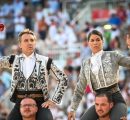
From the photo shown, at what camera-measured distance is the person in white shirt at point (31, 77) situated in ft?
28.0

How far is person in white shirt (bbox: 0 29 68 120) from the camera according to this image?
28.0 feet

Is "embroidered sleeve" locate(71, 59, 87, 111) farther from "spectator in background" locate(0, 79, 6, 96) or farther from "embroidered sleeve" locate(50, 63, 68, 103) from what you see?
"spectator in background" locate(0, 79, 6, 96)

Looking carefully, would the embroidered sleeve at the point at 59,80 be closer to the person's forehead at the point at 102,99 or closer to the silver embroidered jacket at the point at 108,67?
the silver embroidered jacket at the point at 108,67

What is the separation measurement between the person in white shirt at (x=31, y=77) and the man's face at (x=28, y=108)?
0.41ft

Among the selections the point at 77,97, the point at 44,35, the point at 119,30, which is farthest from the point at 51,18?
the point at 77,97

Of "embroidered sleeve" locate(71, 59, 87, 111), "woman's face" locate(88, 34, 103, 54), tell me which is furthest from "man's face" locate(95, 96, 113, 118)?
"woman's face" locate(88, 34, 103, 54)

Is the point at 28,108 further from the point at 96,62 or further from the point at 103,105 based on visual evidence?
the point at 96,62

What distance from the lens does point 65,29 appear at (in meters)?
19.0

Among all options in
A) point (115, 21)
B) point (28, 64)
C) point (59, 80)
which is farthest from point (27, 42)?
point (115, 21)

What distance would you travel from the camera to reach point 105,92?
8.45 m

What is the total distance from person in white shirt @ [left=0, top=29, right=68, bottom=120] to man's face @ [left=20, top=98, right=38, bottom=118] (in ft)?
0.41

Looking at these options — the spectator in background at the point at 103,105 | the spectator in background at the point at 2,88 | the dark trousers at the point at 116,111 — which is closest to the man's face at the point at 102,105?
the spectator in background at the point at 103,105

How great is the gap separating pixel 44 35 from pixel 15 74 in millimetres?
10698

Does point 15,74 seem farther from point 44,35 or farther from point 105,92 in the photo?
point 44,35
